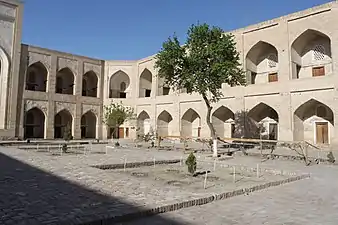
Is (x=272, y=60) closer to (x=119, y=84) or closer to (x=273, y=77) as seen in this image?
(x=273, y=77)

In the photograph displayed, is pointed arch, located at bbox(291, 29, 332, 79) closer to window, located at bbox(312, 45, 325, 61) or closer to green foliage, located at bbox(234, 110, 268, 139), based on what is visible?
window, located at bbox(312, 45, 325, 61)

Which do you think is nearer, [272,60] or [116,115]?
[272,60]

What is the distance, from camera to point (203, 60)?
16.0 m

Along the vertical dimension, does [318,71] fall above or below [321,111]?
above

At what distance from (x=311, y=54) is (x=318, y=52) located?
1.75ft

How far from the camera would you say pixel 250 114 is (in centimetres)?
2488

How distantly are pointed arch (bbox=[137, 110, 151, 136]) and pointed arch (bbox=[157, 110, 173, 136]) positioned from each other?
85.4 inches

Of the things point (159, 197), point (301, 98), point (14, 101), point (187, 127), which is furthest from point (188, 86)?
point (14, 101)

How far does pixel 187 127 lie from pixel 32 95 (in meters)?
15.4

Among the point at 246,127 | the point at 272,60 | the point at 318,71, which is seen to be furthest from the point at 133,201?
the point at 272,60

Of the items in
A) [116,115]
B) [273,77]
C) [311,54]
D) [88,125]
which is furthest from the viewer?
[88,125]

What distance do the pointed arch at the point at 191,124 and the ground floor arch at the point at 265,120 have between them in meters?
6.27

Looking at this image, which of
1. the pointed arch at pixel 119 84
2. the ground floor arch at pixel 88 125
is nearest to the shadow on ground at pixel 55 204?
the ground floor arch at pixel 88 125

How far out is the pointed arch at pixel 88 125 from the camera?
36.9m
